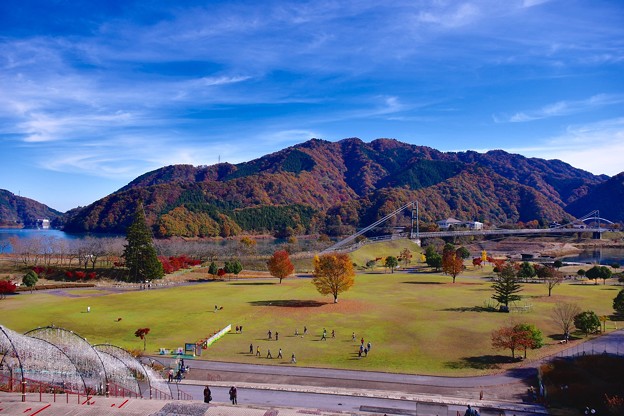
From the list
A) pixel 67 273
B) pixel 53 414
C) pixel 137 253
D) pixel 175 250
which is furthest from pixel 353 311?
pixel 175 250

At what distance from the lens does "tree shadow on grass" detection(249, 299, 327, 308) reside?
59.2m

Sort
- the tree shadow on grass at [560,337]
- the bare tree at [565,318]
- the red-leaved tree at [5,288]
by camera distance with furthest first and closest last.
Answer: the red-leaved tree at [5,288]
the bare tree at [565,318]
the tree shadow on grass at [560,337]

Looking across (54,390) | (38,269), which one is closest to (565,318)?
(54,390)

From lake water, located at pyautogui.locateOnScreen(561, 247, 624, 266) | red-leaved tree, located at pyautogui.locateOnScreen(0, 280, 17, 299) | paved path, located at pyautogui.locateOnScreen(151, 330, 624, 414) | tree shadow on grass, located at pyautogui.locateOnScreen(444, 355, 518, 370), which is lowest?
paved path, located at pyautogui.locateOnScreen(151, 330, 624, 414)

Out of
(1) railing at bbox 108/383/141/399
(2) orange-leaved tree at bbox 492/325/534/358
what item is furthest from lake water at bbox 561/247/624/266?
(1) railing at bbox 108/383/141/399

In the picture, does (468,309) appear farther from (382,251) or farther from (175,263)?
(382,251)

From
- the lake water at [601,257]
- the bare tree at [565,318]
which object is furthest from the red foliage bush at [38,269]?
the lake water at [601,257]

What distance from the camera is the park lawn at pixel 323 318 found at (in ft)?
125

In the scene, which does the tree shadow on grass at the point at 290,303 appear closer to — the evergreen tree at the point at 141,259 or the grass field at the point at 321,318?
the grass field at the point at 321,318

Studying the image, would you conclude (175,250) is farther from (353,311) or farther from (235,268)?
(353,311)

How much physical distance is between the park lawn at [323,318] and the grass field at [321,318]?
0.11m

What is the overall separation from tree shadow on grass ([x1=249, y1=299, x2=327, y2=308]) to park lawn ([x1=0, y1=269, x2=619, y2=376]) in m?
0.13

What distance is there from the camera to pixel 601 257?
460 feet

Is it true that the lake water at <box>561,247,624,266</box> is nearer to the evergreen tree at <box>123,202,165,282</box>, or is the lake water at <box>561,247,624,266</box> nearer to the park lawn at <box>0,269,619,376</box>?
the park lawn at <box>0,269,619,376</box>
